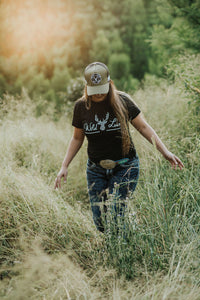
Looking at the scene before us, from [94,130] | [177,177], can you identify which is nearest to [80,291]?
[94,130]

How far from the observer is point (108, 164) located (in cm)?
229

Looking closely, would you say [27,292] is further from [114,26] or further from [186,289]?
[114,26]

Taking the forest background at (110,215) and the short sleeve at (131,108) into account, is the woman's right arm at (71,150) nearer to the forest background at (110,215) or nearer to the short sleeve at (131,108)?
the forest background at (110,215)

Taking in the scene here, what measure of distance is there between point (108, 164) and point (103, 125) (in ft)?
1.05

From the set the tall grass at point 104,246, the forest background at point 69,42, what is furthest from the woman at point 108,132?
the forest background at point 69,42

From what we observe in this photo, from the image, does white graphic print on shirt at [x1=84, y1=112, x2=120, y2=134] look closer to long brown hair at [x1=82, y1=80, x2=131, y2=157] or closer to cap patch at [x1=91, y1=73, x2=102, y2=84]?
long brown hair at [x1=82, y1=80, x2=131, y2=157]

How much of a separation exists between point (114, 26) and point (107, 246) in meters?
18.1

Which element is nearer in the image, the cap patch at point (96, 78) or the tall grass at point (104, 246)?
the tall grass at point (104, 246)

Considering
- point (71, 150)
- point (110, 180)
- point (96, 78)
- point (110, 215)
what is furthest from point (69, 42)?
point (110, 215)

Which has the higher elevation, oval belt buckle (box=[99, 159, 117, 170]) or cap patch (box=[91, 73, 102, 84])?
cap patch (box=[91, 73, 102, 84])

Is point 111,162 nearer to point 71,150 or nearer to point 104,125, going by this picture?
point 104,125

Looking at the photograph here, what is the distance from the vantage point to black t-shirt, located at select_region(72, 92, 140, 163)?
2209 mm

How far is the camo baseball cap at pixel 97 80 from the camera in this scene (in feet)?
6.90

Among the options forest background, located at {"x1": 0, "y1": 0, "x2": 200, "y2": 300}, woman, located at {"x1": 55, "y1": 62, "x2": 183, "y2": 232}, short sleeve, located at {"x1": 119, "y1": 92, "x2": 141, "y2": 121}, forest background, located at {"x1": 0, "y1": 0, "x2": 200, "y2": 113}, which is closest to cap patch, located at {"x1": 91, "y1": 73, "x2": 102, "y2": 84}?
woman, located at {"x1": 55, "y1": 62, "x2": 183, "y2": 232}
